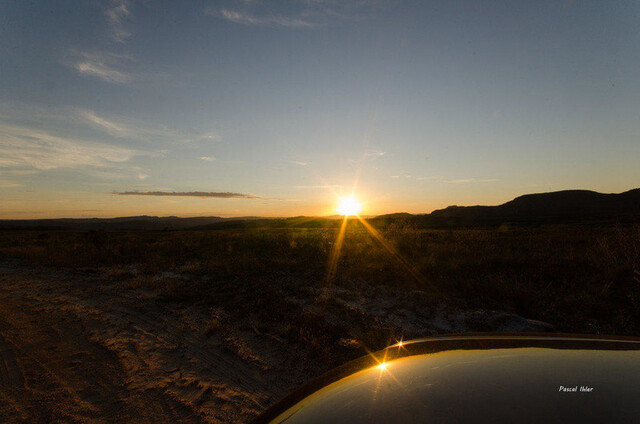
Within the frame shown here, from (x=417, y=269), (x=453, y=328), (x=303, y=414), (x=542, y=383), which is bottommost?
(x=453, y=328)

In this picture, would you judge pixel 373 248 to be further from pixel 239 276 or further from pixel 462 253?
pixel 239 276

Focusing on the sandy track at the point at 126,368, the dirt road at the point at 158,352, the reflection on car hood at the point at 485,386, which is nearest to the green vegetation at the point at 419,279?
the dirt road at the point at 158,352

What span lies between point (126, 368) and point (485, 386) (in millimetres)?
4733

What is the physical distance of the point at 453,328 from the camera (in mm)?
6066

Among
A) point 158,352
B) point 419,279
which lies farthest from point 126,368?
point 419,279

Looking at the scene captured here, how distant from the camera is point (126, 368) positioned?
169 inches

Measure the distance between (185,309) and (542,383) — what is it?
7.02 metres

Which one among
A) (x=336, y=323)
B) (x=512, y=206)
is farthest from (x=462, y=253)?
(x=512, y=206)

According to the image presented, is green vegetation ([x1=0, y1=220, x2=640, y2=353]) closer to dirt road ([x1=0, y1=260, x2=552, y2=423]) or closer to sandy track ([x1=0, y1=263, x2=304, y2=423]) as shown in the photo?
dirt road ([x1=0, y1=260, x2=552, y2=423])

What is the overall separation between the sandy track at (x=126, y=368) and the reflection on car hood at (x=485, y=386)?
92.2 inches

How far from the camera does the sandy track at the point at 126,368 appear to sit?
11.1 ft
